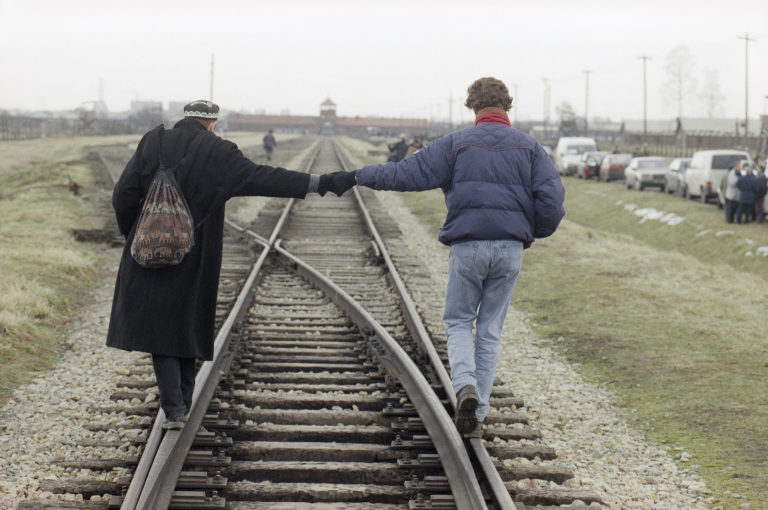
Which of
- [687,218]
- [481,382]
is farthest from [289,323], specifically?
[687,218]

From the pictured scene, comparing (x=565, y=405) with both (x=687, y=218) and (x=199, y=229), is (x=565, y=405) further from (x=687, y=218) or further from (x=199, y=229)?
(x=687, y=218)

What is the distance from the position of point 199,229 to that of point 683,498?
291cm

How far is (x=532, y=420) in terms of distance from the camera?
20.0ft

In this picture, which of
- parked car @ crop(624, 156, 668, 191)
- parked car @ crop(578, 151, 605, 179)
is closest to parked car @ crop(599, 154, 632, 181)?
parked car @ crop(578, 151, 605, 179)

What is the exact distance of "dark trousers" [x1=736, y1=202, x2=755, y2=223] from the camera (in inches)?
930

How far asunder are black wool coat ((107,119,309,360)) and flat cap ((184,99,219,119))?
0.04 metres

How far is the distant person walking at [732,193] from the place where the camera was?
2312 cm

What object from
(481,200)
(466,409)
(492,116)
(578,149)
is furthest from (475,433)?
(578,149)

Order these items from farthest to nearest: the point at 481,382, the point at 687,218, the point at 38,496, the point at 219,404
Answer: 1. the point at 687,218
2. the point at 219,404
3. the point at 481,382
4. the point at 38,496

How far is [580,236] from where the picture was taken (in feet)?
66.6

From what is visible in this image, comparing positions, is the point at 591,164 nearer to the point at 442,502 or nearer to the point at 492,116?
the point at 492,116

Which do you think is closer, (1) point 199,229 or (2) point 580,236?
(1) point 199,229

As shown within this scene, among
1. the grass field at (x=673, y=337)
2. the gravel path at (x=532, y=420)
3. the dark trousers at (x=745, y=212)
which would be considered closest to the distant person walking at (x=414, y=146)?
the grass field at (x=673, y=337)

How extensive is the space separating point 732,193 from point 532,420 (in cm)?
1931
